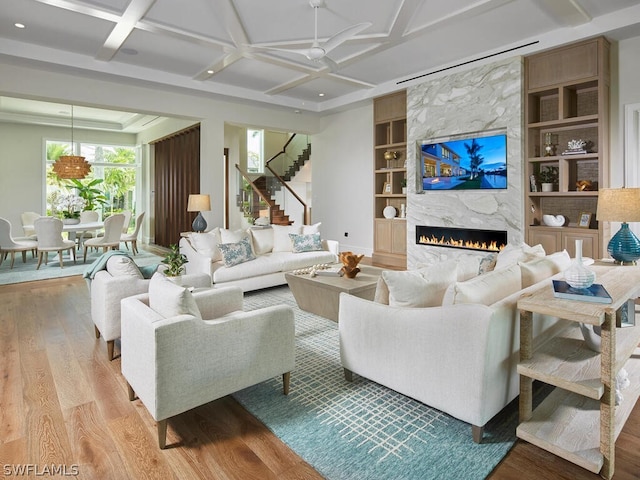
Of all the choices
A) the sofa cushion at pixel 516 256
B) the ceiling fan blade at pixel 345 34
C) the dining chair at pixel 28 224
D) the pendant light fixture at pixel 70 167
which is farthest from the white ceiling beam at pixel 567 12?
the dining chair at pixel 28 224

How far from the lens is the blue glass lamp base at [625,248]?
120 inches

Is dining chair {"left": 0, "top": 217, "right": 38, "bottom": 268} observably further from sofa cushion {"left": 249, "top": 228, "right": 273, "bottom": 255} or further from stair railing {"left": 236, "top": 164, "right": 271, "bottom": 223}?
sofa cushion {"left": 249, "top": 228, "right": 273, "bottom": 255}

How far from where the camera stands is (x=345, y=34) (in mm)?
3744

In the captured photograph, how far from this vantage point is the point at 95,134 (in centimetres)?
1094

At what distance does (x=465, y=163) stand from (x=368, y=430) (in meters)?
5.15

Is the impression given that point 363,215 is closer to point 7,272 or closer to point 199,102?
point 199,102

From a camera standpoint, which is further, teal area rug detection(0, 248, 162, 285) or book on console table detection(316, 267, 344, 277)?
teal area rug detection(0, 248, 162, 285)

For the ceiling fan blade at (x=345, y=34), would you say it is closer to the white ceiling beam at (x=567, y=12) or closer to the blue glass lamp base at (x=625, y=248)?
the white ceiling beam at (x=567, y=12)

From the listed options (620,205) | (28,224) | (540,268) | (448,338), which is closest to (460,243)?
(620,205)

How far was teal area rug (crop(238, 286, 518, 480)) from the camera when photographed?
1843 mm

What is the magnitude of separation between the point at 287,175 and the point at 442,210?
617 centimetres

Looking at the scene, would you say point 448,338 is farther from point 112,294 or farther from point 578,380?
point 112,294

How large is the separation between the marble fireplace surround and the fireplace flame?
10cm

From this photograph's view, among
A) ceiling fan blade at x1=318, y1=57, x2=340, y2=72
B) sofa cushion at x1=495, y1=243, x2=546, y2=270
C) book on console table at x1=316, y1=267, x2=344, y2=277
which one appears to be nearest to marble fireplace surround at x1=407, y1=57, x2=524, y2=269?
ceiling fan blade at x1=318, y1=57, x2=340, y2=72
